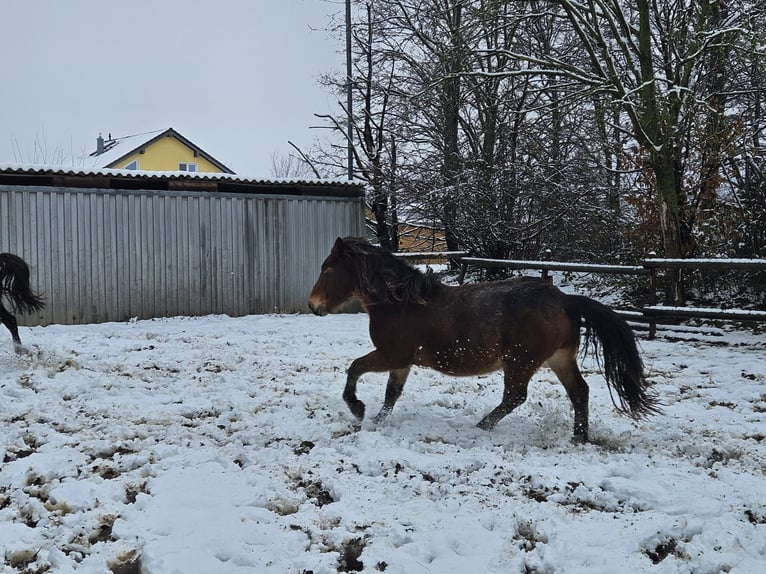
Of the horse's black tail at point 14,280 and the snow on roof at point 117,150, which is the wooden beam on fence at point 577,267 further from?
the snow on roof at point 117,150

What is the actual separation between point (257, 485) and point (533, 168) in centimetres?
1145

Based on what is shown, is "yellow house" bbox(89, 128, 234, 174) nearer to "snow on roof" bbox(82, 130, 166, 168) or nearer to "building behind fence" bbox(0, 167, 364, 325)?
"snow on roof" bbox(82, 130, 166, 168)

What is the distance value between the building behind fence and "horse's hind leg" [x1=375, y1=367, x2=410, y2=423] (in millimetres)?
7585

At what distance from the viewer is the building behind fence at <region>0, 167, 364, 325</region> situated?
10047 mm

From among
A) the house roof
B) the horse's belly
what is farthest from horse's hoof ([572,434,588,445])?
the house roof

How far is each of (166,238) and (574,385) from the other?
884 centimetres

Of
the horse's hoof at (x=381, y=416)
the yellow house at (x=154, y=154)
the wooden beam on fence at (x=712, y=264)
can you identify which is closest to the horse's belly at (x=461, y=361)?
the horse's hoof at (x=381, y=416)

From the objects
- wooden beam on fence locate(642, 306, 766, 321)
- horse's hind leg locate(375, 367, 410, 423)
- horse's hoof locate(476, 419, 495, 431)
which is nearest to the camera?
horse's hoof locate(476, 419, 495, 431)

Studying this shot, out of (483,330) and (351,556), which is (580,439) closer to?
(483,330)

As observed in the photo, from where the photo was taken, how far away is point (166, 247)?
36.1 feet

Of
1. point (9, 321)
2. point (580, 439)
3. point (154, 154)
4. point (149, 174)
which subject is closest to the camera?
point (580, 439)

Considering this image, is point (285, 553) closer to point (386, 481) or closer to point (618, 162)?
point (386, 481)

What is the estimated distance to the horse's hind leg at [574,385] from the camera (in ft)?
13.4

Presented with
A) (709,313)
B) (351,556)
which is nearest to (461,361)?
(351,556)
